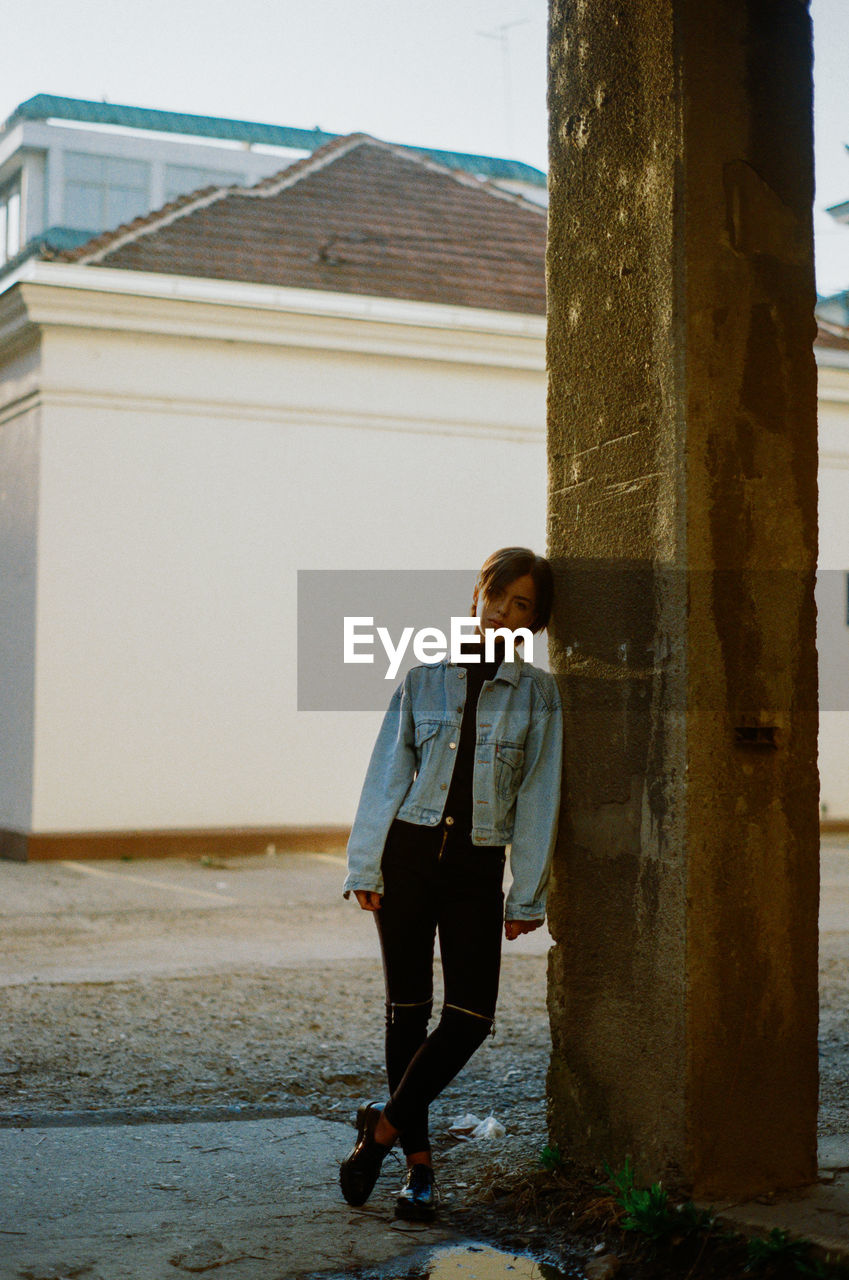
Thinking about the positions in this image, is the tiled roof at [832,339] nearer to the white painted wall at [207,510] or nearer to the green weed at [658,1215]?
the white painted wall at [207,510]

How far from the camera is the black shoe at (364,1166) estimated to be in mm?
3840

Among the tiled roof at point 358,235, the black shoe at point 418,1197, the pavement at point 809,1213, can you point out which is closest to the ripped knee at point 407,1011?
the black shoe at point 418,1197

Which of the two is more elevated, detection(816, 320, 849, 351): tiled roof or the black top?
detection(816, 320, 849, 351): tiled roof

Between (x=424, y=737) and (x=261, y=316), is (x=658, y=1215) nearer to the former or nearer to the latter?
(x=424, y=737)

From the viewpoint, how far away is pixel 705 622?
140 inches

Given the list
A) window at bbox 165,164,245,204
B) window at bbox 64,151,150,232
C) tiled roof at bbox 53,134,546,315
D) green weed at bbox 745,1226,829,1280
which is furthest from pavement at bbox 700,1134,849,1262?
window at bbox 165,164,245,204

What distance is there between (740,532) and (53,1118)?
114 inches

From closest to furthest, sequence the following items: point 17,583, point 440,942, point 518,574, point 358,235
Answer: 1. point 440,942
2. point 518,574
3. point 17,583
4. point 358,235

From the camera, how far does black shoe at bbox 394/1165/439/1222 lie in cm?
378

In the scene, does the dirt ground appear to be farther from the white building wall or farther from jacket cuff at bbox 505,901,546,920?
the white building wall

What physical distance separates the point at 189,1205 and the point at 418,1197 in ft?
1.97

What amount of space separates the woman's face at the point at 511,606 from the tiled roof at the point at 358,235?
9.28 m

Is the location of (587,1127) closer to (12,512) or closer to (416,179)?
(12,512)

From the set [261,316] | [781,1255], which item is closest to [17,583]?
[261,316]
